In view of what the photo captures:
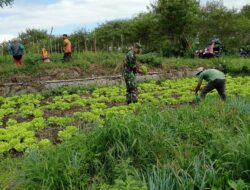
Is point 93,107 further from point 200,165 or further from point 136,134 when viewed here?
point 200,165

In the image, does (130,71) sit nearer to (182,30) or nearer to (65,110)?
(65,110)

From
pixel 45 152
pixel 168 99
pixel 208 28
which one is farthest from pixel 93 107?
pixel 208 28

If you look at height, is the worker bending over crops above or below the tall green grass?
above

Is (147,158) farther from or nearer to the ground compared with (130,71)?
nearer to the ground

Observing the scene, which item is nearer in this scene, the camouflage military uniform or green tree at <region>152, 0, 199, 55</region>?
the camouflage military uniform

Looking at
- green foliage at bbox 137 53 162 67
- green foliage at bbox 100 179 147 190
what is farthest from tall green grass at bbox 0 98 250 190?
green foliage at bbox 137 53 162 67

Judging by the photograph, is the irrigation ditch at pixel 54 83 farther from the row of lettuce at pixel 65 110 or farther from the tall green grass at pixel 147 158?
the tall green grass at pixel 147 158

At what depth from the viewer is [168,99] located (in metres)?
10.8

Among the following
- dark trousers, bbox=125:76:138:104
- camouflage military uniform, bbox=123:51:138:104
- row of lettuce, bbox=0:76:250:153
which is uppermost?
camouflage military uniform, bbox=123:51:138:104

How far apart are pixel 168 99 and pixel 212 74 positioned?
2254 mm

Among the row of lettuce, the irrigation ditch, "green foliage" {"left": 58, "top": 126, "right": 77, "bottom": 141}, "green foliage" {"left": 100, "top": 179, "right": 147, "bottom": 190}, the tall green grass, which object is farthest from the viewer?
the irrigation ditch

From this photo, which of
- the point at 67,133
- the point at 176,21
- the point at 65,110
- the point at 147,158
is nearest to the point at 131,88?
the point at 65,110

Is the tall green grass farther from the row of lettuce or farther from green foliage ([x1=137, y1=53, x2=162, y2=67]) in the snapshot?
green foliage ([x1=137, y1=53, x2=162, y2=67])

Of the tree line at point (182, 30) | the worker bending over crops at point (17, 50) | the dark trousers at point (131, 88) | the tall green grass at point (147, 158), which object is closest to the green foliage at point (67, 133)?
the tall green grass at point (147, 158)
